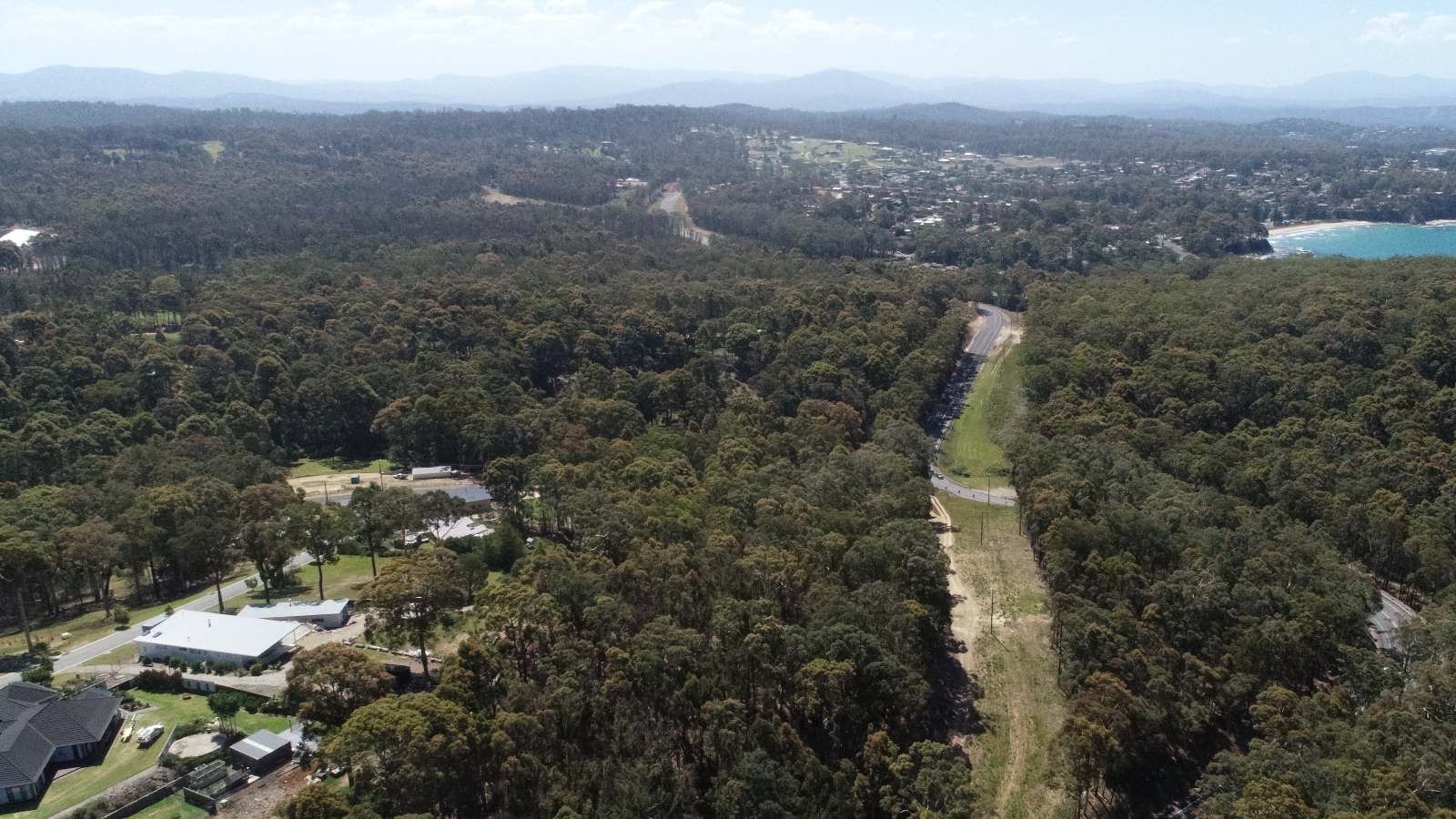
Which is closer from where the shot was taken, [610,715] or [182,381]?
[610,715]

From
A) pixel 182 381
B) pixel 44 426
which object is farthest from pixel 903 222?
pixel 44 426

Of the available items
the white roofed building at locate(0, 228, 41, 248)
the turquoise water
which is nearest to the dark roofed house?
the white roofed building at locate(0, 228, 41, 248)

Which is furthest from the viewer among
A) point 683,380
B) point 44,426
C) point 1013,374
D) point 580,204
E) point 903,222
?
point 580,204

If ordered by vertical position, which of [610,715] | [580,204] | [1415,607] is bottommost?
[1415,607]

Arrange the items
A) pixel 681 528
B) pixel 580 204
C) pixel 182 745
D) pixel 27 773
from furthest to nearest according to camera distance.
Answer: pixel 580 204, pixel 681 528, pixel 182 745, pixel 27 773

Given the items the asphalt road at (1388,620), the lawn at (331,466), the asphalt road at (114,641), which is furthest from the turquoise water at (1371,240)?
the asphalt road at (114,641)

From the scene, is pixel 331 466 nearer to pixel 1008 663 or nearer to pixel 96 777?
pixel 96 777

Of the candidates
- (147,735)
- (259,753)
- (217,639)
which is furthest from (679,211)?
(259,753)

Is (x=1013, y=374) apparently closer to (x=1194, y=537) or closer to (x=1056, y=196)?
(x=1194, y=537)

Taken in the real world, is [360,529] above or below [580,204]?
below
